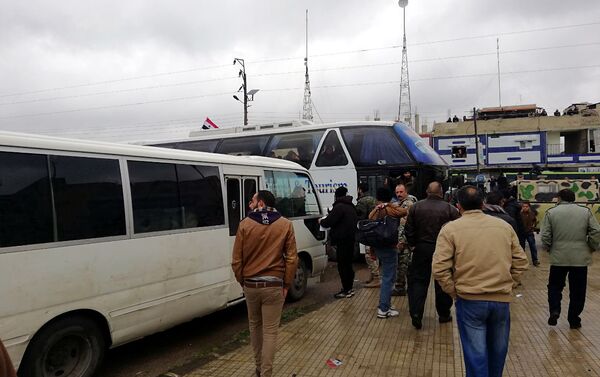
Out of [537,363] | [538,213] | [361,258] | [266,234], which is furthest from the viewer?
Answer: [538,213]

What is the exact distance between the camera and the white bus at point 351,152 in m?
10.7

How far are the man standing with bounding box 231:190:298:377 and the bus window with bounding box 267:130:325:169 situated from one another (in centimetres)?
758

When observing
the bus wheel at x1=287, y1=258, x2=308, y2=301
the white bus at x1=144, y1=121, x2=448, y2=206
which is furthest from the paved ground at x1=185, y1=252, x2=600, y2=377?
the white bus at x1=144, y1=121, x2=448, y2=206

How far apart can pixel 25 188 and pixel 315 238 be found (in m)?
4.96

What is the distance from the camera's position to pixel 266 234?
4059 mm

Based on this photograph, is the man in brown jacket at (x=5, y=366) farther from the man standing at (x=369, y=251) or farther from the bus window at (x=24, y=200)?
the man standing at (x=369, y=251)

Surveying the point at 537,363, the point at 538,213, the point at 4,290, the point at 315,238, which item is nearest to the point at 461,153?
the point at 538,213

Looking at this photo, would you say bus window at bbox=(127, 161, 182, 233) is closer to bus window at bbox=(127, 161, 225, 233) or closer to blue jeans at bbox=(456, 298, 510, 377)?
bus window at bbox=(127, 161, 225, 233)

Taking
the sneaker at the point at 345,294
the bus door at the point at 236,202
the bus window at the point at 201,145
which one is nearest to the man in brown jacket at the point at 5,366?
the bus door at the point at 236,202

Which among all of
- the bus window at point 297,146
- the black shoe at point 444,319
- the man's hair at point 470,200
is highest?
the bus window at point 297,146

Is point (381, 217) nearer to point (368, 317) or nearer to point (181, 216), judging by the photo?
point (368, 317)

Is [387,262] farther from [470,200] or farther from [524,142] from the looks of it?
[524,142]

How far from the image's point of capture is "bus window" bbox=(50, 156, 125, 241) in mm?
4012

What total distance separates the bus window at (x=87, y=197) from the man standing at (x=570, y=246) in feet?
16.1
